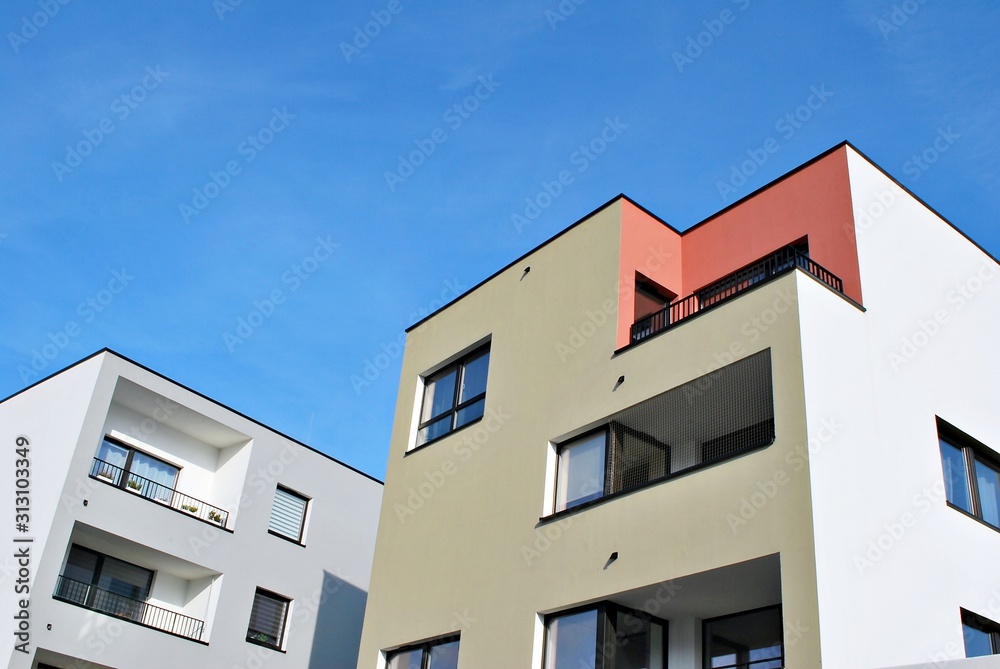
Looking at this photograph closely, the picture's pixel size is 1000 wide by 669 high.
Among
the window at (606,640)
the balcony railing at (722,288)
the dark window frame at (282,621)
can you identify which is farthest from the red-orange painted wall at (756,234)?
the dark window frame at (282,621)

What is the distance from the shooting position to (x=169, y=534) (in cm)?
2428

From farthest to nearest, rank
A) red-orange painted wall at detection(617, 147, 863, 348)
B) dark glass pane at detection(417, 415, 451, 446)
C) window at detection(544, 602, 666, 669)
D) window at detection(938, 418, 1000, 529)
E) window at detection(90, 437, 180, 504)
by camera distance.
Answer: window at detection(90, 437, 180, 504) → dark glass pane at detection(417, 415, 451, 446) → red-orange painted wall at detection(617, 147, 863, 348) → window at detection(938, 418, 1000, 529) → window at detection(544, 602, 666, 669)

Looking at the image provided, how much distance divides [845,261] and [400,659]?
9356 millimetres

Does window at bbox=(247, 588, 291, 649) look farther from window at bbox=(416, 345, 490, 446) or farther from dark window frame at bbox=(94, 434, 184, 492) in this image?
window at bbox=(416, 345, 490, 446)

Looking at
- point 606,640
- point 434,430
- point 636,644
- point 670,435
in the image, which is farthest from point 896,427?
point 434,430

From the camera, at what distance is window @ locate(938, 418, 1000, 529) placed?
14164 mm

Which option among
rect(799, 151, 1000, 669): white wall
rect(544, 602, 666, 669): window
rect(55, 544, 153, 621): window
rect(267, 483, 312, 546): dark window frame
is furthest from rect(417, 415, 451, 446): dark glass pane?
rect(267, 483, 312, 546): dark window frame

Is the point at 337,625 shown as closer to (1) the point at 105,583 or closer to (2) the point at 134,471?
(1) the point at 105,583

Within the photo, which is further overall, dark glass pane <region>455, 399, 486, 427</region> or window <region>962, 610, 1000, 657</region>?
dark glass pane <region>455, 399, 486, 427</region>

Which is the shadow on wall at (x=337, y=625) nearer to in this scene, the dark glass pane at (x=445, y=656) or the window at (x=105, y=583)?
the window at (x=105, y=583)

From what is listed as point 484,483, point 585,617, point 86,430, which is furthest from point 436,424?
point 86,430

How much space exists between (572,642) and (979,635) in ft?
17.2

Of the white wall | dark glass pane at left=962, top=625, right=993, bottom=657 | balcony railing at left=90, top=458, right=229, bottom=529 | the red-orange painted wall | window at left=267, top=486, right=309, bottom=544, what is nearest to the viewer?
the white wall

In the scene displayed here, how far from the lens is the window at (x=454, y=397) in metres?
18.2
